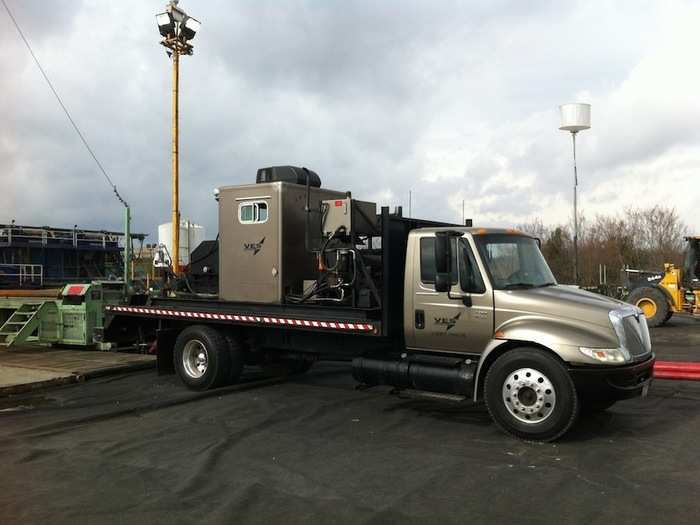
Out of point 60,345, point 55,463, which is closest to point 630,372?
point 55,463

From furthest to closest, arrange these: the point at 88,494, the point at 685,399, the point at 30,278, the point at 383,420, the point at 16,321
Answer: the point at 30,278
the point at 16,321
the point at 685,399
the point at 383,420
the point at 88,494

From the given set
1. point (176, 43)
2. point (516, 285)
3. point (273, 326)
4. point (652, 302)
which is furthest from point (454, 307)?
point (176, 43)

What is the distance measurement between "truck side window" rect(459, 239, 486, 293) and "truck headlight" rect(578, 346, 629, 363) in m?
1.29

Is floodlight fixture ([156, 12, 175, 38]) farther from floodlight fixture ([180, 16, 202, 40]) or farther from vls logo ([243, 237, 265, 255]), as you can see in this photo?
vls logo ([243, 237, 265, 255])

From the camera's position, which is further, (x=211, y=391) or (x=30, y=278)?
(x=30, y=278)

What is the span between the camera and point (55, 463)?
5668mm

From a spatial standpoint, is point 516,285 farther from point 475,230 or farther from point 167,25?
point 167,25

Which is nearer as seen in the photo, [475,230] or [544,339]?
[544,339]

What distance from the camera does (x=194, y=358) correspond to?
374 inches

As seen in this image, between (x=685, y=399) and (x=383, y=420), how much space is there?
13.8 ft

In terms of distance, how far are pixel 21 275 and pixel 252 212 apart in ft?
68.2

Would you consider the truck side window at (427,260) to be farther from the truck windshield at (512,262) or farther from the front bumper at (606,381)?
the front bumper at (606,381)

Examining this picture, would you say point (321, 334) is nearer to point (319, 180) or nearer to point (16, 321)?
point (319, 180)

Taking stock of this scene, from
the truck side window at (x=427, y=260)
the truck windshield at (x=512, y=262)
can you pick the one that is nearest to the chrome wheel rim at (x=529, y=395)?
the truck windshield at (x=512, y=262)
